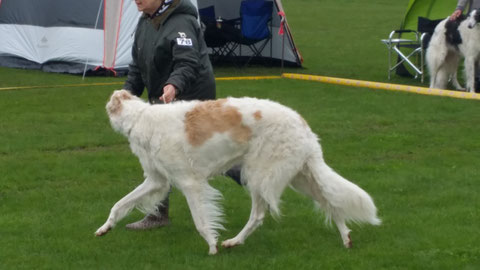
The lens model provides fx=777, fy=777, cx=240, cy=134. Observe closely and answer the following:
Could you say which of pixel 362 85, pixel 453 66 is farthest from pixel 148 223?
pixel 453 66

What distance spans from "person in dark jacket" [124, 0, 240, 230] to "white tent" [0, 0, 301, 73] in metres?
8.34

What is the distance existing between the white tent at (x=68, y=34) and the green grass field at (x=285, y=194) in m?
1.41

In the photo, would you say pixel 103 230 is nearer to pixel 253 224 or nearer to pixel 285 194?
pixel 253 224

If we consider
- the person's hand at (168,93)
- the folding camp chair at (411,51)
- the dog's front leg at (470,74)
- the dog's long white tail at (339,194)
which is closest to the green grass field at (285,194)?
the dog's long white tail at (339,194)

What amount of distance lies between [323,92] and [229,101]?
7562 mm

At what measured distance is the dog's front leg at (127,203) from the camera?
548 centimetres

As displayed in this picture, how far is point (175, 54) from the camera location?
5.56 metres

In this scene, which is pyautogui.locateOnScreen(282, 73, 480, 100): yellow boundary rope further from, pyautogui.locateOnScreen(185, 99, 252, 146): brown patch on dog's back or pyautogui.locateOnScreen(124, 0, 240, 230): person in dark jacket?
pyautogui.locateOnScreen(185, 99, 252, 146): brown patch on dog's back

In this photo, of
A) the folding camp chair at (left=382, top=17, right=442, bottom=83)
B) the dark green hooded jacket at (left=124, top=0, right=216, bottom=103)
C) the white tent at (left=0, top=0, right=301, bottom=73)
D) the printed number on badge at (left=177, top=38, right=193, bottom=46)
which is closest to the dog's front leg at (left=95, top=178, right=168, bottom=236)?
the dark green hooded jacket at (left=124, top=0, right=216, bottom=103)

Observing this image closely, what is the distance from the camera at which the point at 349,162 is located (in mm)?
8016

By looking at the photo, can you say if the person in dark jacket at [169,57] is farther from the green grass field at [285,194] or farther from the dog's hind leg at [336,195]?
the dog's hind leg at [336,195]

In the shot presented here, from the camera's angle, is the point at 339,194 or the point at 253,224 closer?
the point at 339,194

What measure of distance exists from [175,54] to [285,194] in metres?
1.91

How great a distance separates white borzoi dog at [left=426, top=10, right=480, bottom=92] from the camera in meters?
12.7
